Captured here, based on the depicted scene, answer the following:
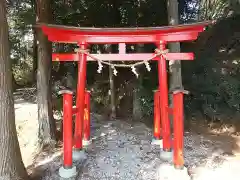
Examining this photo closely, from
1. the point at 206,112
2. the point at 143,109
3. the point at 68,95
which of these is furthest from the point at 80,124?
the point at 206,112

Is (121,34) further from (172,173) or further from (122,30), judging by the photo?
(172,173)

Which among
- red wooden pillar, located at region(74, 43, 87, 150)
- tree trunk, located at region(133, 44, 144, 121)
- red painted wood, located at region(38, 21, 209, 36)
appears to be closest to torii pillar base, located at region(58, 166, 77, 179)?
red wooden pillar, located at region(74, 43, 87, 150)

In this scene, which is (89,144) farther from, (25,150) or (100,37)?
(100,37)

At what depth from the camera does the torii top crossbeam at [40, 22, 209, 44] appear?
4781mm

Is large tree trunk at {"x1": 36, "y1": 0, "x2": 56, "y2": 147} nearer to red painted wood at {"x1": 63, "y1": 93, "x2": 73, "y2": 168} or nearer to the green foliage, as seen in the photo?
red painted wood at {"x1": 63, "y1": 93, "x2": 73, "y2": 168}

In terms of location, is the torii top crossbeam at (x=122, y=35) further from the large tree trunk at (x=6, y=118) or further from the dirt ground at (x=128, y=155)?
the dirt ground at (x=128, y=155)

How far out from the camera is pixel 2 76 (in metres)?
4.04

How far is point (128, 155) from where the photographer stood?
5.40m

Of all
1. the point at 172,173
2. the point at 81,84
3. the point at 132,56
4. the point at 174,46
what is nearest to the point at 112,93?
the point at 174,46

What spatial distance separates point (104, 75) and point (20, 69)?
6194mm

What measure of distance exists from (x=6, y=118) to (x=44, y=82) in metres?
1.70

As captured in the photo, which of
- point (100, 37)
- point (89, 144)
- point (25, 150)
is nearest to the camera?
point (100, 37)

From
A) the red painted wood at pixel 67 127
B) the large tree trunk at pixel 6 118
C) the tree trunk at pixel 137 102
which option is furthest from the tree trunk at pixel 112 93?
the large tree trunk at pixel 6 118

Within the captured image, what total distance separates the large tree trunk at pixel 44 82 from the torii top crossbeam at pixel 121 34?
0.85 m
